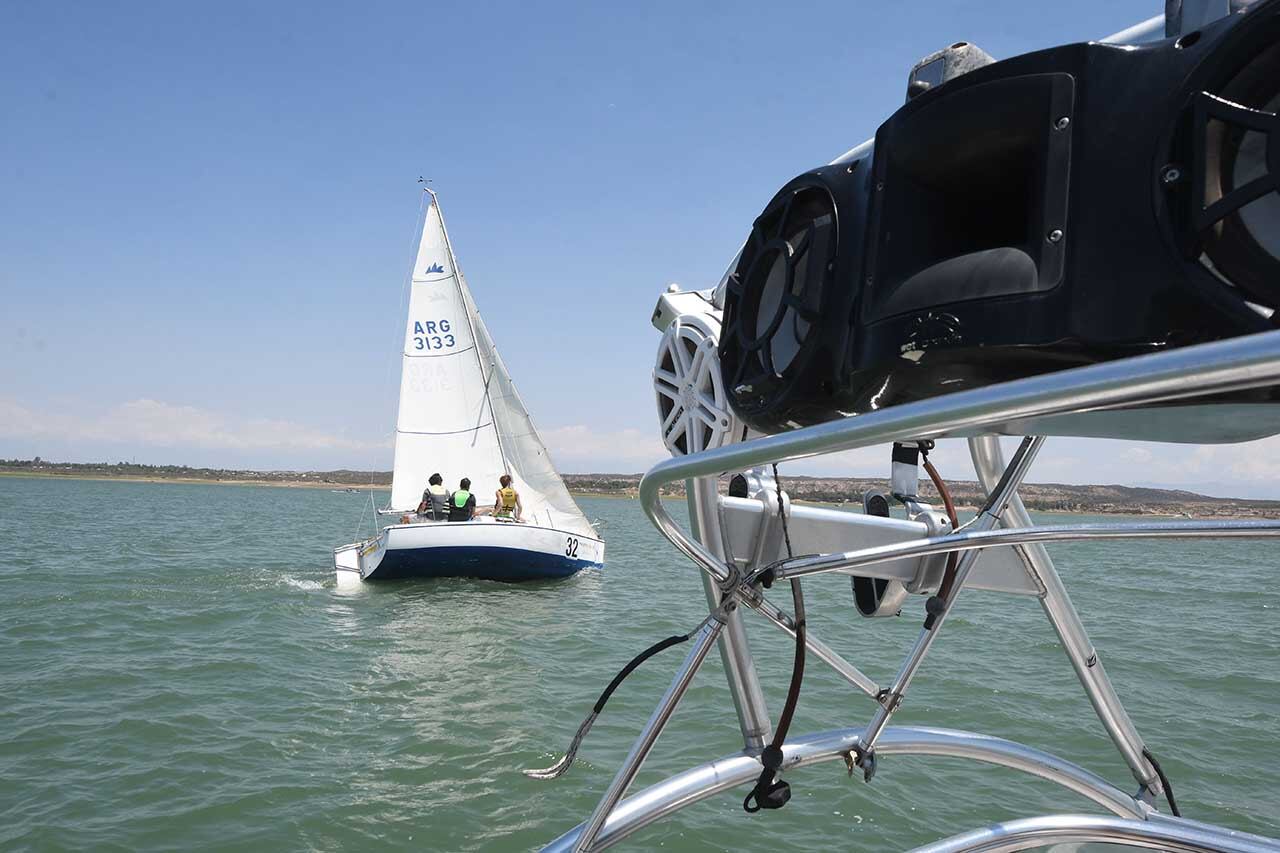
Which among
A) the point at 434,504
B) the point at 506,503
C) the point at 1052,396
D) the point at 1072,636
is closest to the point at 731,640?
the point at 1072,636

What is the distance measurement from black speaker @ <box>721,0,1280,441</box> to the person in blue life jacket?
17232 mm

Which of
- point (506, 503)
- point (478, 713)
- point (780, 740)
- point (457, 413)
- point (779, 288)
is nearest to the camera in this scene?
point (779, 288)

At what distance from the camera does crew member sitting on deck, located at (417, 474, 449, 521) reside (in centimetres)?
1817

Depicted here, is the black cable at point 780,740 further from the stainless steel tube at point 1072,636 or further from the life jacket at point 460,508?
the life jacket at point 460,508

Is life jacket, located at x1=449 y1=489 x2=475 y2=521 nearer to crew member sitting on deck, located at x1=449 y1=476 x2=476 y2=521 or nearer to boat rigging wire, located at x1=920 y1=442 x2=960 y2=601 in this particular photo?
crew member sitting on deck, located at x1=449 y1=476 x2=476 y2=521

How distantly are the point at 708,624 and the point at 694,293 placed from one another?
0.78 metres

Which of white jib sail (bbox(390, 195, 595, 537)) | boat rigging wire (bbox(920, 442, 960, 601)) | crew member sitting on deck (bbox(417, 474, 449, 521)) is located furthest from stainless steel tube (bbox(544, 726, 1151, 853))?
white jib sail (bbox(390, 195, 595, 537))

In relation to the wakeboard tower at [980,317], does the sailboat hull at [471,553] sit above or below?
below

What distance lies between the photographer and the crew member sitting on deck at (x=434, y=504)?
59.6ft

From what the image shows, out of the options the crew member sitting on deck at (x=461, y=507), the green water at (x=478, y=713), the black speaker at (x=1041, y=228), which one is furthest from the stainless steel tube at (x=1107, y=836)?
the crew member sitting on deck at (x=461, y=507)

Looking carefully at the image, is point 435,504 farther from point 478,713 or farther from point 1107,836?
point 1107,836

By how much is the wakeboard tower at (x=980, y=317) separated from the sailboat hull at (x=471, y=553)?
1462 centimetres

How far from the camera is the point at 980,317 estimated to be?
116 cm

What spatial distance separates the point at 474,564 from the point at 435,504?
2.03 meters
